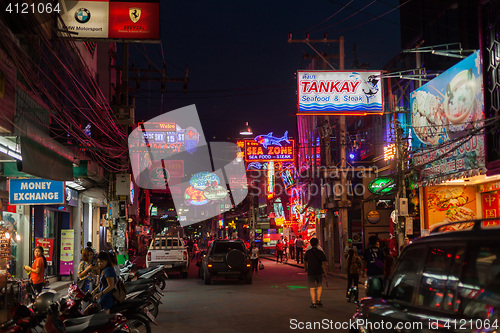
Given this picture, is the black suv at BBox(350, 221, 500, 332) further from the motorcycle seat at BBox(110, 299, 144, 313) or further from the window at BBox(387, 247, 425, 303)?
the motorcycle seat at BBox(110, 299, 144, 313)

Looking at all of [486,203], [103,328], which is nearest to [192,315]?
[103,328]

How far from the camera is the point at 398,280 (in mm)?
5441

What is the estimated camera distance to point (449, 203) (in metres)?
20.9

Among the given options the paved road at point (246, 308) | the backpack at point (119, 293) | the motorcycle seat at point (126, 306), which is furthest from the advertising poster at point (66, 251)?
the motorcycle seat at point (126, 306)

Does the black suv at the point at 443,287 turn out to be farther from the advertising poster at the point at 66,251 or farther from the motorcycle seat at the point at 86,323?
the advertising poster at the point at 66,251

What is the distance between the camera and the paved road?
11.8 metres

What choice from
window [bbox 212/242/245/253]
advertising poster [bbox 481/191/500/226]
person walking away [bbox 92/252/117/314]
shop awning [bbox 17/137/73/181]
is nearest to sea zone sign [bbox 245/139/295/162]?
window [bbox 212/242/245/253]

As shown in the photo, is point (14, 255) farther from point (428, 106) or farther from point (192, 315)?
point (428, 106)

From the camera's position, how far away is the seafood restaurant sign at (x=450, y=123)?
670 inches

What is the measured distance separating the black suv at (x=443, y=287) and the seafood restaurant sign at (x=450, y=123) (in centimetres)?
1099

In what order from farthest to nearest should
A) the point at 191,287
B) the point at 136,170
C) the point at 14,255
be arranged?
the point at 136,170 → the point at 191,287 → the point at 14,255

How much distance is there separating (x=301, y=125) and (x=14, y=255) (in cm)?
3250

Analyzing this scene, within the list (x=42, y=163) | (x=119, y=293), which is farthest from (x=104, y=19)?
(x=119, y=293)

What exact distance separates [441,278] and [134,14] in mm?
11675
